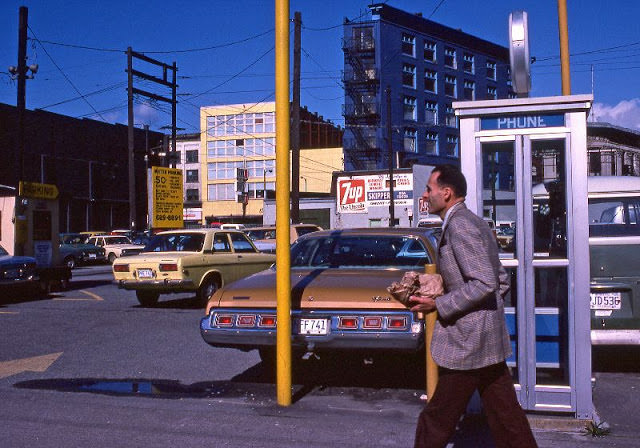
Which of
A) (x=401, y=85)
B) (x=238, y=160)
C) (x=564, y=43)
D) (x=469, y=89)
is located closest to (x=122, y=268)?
(x=564, y=43)

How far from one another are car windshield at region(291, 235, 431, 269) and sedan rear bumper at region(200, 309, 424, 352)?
4.39ft

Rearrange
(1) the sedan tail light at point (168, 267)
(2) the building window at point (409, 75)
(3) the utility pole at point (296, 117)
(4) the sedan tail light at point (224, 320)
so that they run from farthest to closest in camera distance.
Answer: (2) the building window at point (409, 75)
(3) the utility pole at point (296, 117)
(1) the sedan tail light at point (168, 267)
(4) the sedan tail light at point (224, 320)

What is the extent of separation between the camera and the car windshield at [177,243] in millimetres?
14750

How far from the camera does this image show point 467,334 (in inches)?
146

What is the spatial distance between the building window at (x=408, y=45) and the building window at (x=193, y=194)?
1241 inches

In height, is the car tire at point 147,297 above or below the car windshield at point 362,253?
below

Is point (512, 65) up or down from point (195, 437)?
up

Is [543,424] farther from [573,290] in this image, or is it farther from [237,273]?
[237,273]

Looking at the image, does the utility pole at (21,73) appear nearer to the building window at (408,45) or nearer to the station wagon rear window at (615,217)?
the station wagon rear window at (615,217)

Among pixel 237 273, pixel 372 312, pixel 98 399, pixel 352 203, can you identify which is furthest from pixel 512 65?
pixel 352 203

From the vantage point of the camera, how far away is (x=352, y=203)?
50344 millimetres

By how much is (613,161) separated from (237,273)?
1807 inches

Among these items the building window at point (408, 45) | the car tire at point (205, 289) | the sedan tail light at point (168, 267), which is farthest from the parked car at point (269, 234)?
the building window at point (408, 45)

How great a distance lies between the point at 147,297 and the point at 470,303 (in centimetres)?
1265
